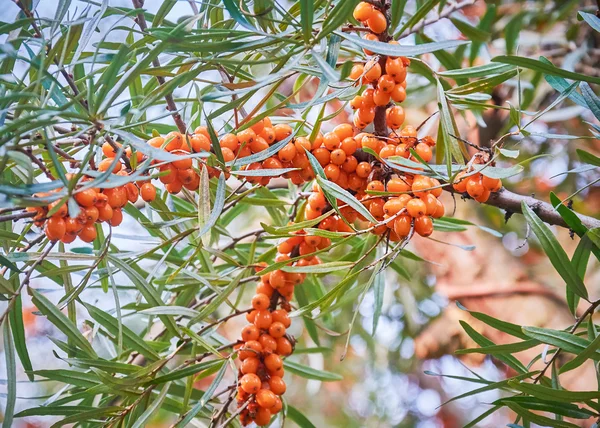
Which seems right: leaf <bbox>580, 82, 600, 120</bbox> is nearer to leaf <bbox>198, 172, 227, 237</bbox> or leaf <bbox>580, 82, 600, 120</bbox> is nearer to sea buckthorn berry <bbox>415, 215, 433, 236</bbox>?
sea buckthorn berry <bbox>415, 215, 433, 236</bbox>

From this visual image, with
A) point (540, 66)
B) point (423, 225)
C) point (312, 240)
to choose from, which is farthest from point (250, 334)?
point (540, 66)

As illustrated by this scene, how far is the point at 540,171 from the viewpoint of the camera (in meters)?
1.39

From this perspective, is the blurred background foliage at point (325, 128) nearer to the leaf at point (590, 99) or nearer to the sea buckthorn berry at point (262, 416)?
the leaf at point (590, 99)

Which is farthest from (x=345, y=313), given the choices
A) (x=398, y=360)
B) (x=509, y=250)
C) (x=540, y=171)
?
(x=540, y=171)

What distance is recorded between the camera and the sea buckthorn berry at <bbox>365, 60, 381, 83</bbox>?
0.45 meters

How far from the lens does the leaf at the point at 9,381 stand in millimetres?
421

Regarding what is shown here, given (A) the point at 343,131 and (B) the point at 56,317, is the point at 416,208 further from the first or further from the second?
(B) the point at 56,317

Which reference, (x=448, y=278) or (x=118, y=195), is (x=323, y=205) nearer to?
(x=118, y=195)

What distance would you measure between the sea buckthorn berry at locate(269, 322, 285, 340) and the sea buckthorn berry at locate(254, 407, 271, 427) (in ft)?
0.24

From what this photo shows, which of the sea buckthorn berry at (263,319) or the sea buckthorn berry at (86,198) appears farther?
the sea buckthorn berry at (263,319)

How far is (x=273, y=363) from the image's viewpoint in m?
0.54

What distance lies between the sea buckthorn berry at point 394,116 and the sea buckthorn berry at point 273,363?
25 centimetres

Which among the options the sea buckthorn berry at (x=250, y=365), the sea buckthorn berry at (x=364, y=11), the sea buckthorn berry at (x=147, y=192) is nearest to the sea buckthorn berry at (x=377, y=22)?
the sea buckthorn berry at (x=364, y=11)

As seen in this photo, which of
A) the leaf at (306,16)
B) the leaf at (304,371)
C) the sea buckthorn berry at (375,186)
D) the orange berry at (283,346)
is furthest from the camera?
the leaf at (304,371)
